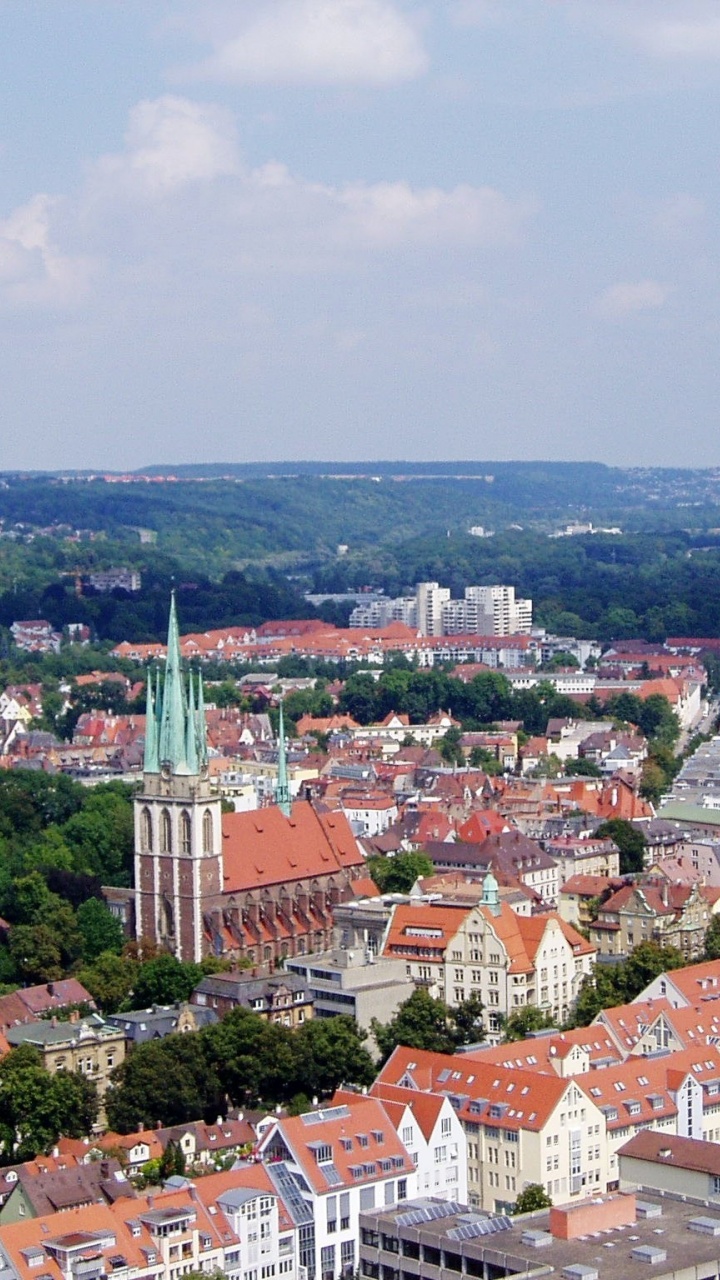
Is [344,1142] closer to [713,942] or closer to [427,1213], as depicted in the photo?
[427,1213]

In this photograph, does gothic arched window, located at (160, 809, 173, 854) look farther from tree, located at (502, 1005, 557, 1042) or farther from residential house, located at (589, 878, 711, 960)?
residential house, located at (589, 878, 711, 960)

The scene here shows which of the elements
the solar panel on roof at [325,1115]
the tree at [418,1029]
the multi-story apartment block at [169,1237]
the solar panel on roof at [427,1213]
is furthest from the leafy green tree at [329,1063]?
the solar panel on roof at [427,1213]

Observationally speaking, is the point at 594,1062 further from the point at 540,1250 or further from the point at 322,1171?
the point at 540,1250

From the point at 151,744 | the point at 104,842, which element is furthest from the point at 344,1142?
the point at 104,842

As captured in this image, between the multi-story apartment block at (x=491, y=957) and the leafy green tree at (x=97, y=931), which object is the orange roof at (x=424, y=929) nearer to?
the multi-story apartment block at (x=491, y=957)

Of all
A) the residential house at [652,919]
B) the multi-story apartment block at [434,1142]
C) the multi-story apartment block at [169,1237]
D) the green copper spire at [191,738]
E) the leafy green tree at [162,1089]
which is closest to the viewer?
the multi-story apartment block at [169,1237]

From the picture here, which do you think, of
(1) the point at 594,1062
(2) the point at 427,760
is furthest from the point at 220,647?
(1) the point at 594,1062

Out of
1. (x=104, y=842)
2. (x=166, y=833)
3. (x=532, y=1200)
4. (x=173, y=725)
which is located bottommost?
(x=532, y=1200)
